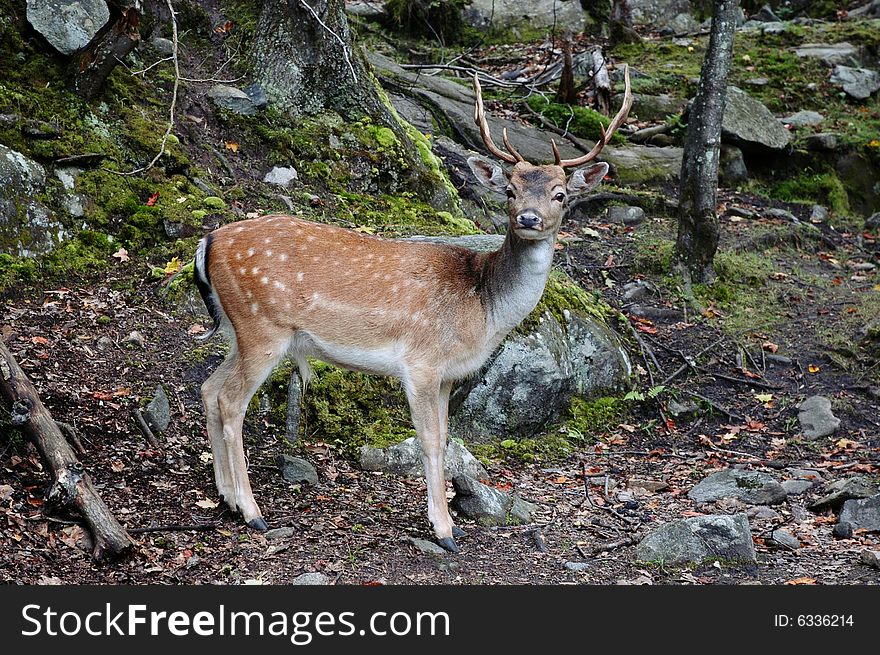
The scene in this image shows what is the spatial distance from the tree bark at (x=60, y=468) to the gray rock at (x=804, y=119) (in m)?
13.6

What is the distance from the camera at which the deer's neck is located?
6473mm

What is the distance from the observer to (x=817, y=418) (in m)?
8.91

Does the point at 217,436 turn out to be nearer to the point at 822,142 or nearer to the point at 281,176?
the point at 281,176

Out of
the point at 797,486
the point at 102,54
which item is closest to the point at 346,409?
the point at 797,486

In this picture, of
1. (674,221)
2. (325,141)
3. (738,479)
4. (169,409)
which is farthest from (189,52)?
(738,479)

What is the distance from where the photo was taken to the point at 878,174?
15125 millimetres

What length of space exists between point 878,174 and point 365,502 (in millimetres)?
11455

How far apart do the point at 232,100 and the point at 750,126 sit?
8184 millimetres

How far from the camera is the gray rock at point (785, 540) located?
6363mm

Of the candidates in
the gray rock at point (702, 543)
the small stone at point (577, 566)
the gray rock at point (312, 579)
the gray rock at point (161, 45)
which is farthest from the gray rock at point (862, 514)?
the gray rock at point (161, 45)

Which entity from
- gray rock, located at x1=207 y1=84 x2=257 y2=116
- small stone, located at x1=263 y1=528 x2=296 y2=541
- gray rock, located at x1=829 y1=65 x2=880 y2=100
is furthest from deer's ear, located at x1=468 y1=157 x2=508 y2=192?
gray rock, located at x1=829 y1=65 x2=880 y2=100

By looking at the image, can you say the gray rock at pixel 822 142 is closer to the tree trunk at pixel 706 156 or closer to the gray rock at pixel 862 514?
the tree trunk at pixel 706 156

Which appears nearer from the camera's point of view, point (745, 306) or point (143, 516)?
point (143, 516)

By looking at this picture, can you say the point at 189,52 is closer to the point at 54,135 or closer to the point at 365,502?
the point at 54,135
